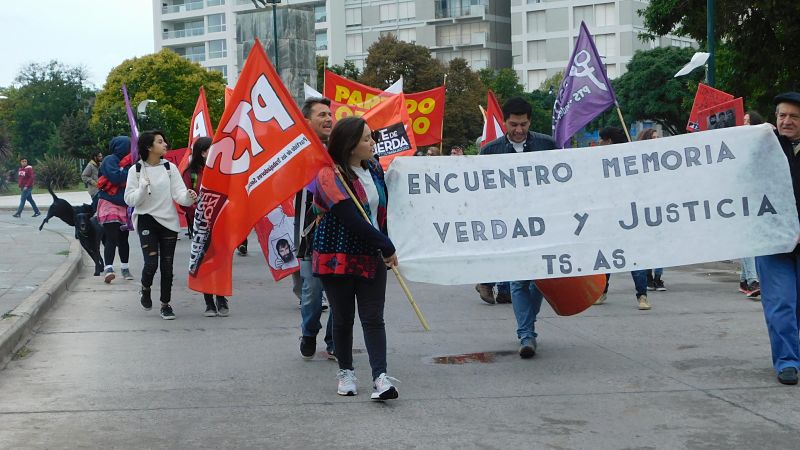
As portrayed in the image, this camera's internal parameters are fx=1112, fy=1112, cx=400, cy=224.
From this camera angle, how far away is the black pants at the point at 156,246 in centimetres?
1066

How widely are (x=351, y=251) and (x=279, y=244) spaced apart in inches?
128

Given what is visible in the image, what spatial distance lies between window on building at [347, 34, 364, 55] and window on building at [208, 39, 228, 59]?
15446 millimetres

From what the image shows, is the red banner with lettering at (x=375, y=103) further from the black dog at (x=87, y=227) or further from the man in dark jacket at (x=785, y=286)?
the man in dark jacket at (x=785, y=286)

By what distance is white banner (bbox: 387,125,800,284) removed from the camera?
7.29 metres

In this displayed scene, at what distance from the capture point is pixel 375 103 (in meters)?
18.8

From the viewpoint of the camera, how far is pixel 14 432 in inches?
230

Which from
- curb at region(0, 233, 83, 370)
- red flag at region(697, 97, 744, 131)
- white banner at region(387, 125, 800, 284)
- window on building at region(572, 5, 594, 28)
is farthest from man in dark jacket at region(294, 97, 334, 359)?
window on building at region(572, 5, 594, 28)

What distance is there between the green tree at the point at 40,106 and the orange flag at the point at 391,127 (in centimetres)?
9853

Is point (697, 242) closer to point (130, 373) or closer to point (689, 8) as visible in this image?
point (130, 373)

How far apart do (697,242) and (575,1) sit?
80.9 metres

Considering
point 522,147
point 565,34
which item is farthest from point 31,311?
point 565,34

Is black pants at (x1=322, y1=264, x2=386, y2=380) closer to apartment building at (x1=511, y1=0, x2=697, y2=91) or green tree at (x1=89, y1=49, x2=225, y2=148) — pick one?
green tree at (x1=89, y1=49, x2=225, y2=148)

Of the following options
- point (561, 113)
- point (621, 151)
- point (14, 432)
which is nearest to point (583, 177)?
point (621, 151)

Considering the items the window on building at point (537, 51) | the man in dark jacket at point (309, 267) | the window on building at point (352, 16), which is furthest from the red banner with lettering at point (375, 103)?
the window on building at point (352, 16)
